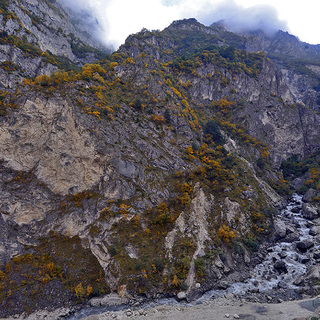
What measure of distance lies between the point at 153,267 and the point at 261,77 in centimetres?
9151

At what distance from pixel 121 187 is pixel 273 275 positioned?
28806 mm

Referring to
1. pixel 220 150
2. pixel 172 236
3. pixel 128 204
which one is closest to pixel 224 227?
pixel 172 236

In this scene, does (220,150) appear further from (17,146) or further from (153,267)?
(17,146)

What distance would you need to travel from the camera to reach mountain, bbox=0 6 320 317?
26797 millimetres

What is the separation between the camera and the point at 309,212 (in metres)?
40.0

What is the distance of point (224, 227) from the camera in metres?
34.0

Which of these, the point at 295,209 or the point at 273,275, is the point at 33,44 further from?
the point at 295,209

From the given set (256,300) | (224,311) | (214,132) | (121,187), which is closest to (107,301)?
(224,311)

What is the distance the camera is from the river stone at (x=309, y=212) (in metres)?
39.3

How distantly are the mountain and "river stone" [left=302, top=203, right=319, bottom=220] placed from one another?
46cm

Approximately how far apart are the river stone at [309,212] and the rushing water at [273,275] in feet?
10.9

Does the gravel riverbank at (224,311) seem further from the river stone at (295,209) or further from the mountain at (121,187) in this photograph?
the river stone at (295,209)

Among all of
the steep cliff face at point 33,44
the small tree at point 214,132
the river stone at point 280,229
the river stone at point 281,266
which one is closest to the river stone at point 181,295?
the river stone at point 281,266

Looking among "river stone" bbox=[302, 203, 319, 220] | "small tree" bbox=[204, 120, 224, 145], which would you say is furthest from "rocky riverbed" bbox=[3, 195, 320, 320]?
"small tree" bbox=[204, 120, 224, 145]
